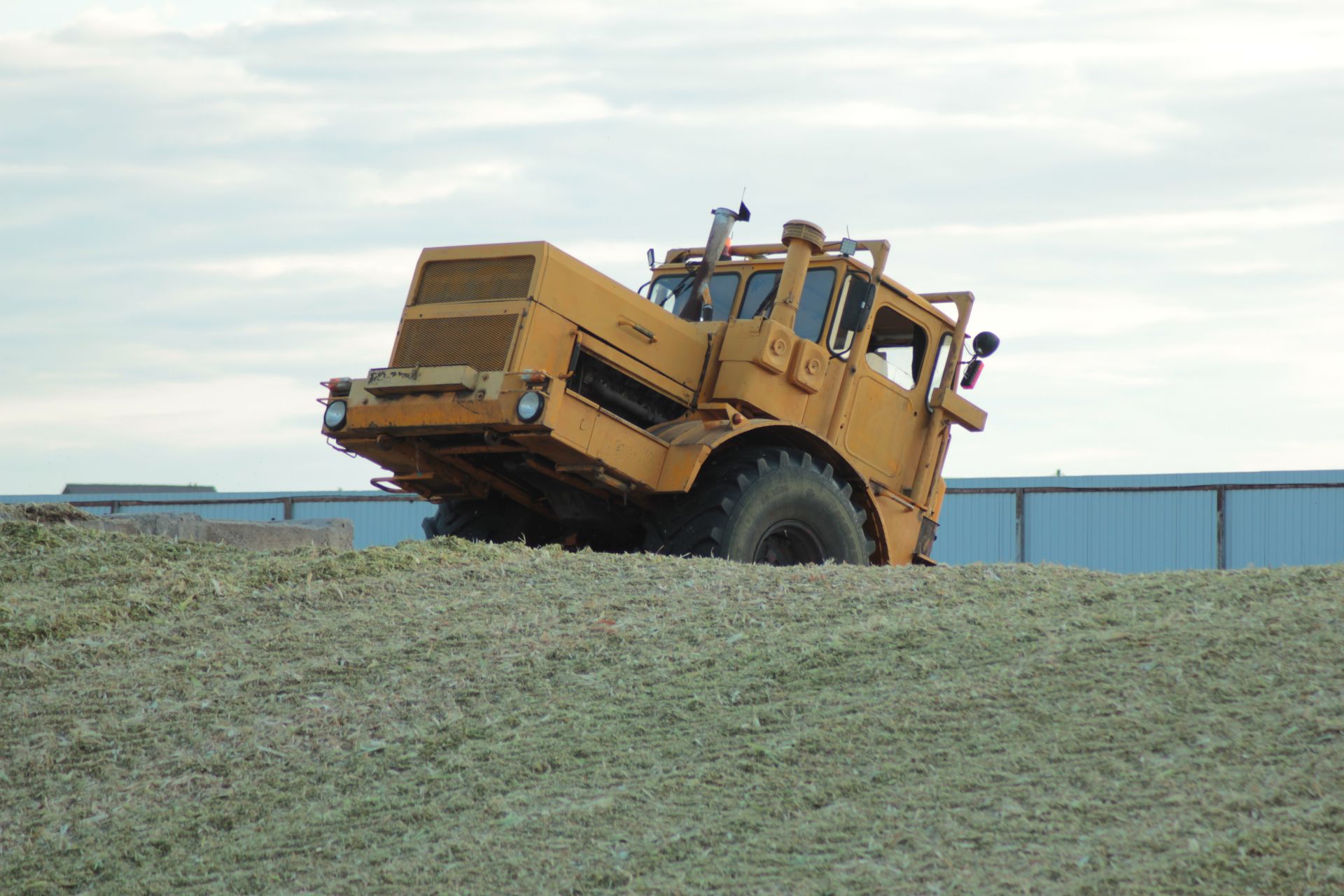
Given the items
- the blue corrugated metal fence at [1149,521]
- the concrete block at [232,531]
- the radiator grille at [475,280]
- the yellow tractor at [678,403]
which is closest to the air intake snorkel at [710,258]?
the yellow tractor at [678,403]

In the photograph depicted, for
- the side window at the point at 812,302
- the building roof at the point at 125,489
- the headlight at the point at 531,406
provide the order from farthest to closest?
the building roof at the point at 125,489 → the side window at the point at 812,302 → the headlight at the point at 531,406

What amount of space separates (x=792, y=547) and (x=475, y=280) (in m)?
2.69

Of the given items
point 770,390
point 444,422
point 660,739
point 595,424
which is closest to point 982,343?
point 770,390

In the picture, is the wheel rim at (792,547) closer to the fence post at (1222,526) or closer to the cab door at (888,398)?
the cab door at (888,398)

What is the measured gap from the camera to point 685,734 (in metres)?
5.67

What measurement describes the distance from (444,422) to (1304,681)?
16.9 feet

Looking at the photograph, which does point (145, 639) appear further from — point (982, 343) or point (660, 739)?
point (982, 343)

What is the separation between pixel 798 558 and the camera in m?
9.67

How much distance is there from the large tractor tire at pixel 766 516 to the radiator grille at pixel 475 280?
1.70 metres

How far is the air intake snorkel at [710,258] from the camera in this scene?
10.5 metres

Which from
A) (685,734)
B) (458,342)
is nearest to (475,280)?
(458,342)

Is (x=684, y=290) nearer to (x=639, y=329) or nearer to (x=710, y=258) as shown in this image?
(x=710, y=258)

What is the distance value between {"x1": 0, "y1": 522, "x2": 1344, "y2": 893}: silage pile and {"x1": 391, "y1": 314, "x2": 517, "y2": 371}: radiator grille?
150 cm

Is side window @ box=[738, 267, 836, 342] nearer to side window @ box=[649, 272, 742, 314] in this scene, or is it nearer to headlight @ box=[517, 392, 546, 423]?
side window @ box=[649, 272, 742, 314]
